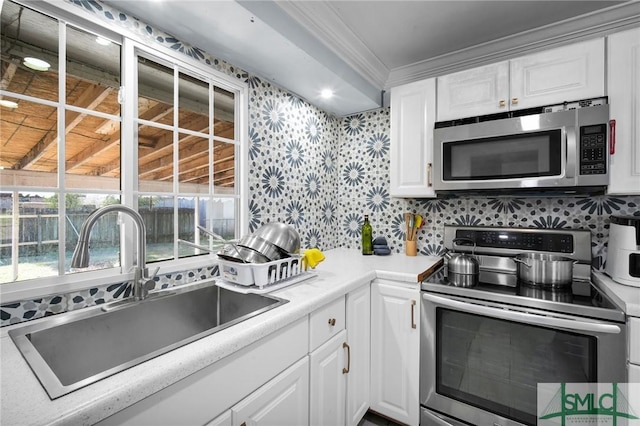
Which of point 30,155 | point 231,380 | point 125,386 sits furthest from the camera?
point 30,155

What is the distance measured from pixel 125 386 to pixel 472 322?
1.51 metres

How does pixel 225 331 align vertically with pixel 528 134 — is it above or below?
below

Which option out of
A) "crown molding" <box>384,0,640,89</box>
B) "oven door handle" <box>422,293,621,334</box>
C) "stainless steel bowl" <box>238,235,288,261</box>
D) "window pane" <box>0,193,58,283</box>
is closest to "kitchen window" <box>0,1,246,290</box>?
"window pane" <box>0,193,58,283</box>

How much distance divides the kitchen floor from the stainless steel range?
280 millimetres

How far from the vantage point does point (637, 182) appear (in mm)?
1389

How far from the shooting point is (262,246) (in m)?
1.42

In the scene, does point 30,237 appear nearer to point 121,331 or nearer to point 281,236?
point 121,331

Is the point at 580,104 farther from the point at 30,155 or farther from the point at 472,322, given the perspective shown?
A: the point at 30,155

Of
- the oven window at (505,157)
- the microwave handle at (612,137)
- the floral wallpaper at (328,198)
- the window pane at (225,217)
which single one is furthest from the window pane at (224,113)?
the microwave handle at (612,137)

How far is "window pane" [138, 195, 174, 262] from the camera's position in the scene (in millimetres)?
1401

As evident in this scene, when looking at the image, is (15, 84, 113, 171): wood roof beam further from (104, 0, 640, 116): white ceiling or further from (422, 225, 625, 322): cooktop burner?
(422, 225, 625, 322): cooktop burner

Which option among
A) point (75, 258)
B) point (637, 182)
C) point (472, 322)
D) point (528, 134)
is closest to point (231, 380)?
point (75, 258)

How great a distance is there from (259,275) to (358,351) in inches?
30.4

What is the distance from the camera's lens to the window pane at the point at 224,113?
170 centimetres
